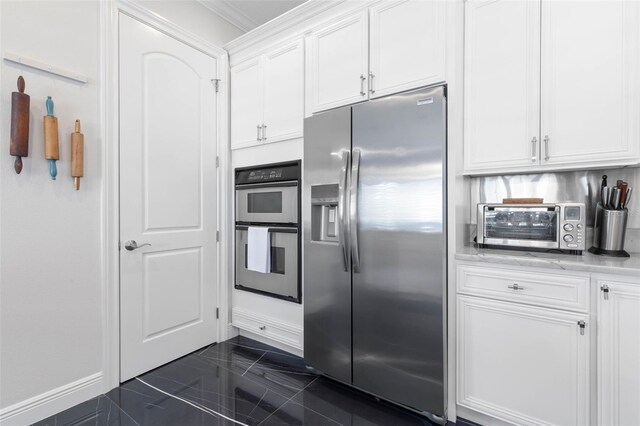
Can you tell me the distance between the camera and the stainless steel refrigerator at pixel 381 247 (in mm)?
1674

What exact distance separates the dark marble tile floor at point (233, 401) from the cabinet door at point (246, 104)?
1.82 metres

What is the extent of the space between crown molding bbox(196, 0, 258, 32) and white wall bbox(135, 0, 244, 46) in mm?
28

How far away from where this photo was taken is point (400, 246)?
177 centimetres

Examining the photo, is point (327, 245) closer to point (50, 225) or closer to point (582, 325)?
point (582, 325)

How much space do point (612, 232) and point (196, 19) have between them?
329 cm

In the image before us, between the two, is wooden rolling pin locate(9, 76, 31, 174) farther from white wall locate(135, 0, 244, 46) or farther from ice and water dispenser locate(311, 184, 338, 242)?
ice and water dispenser locate(311, 184, 338, 242)

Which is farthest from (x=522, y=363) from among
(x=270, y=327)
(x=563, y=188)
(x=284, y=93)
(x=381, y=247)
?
(x=284, y=93)

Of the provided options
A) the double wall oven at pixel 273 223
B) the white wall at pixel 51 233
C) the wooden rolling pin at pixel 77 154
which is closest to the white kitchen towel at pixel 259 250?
the double wall oven at pixel 273 223

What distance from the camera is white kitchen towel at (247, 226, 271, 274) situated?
8.30 feet

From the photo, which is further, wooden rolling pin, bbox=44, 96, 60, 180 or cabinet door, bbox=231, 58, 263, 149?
cabinet door, bbox=231, 58, 263, 149

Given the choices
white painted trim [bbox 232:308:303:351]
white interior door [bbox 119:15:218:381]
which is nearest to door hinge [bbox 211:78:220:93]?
white interior door [bbox 119:15:218:381]

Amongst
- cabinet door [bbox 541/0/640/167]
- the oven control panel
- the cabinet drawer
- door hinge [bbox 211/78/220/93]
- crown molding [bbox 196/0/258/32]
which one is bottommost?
the cabinet drawer

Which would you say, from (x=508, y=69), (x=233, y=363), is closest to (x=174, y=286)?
(x=233, y=363)

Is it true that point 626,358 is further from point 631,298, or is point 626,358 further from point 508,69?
point 508,69
